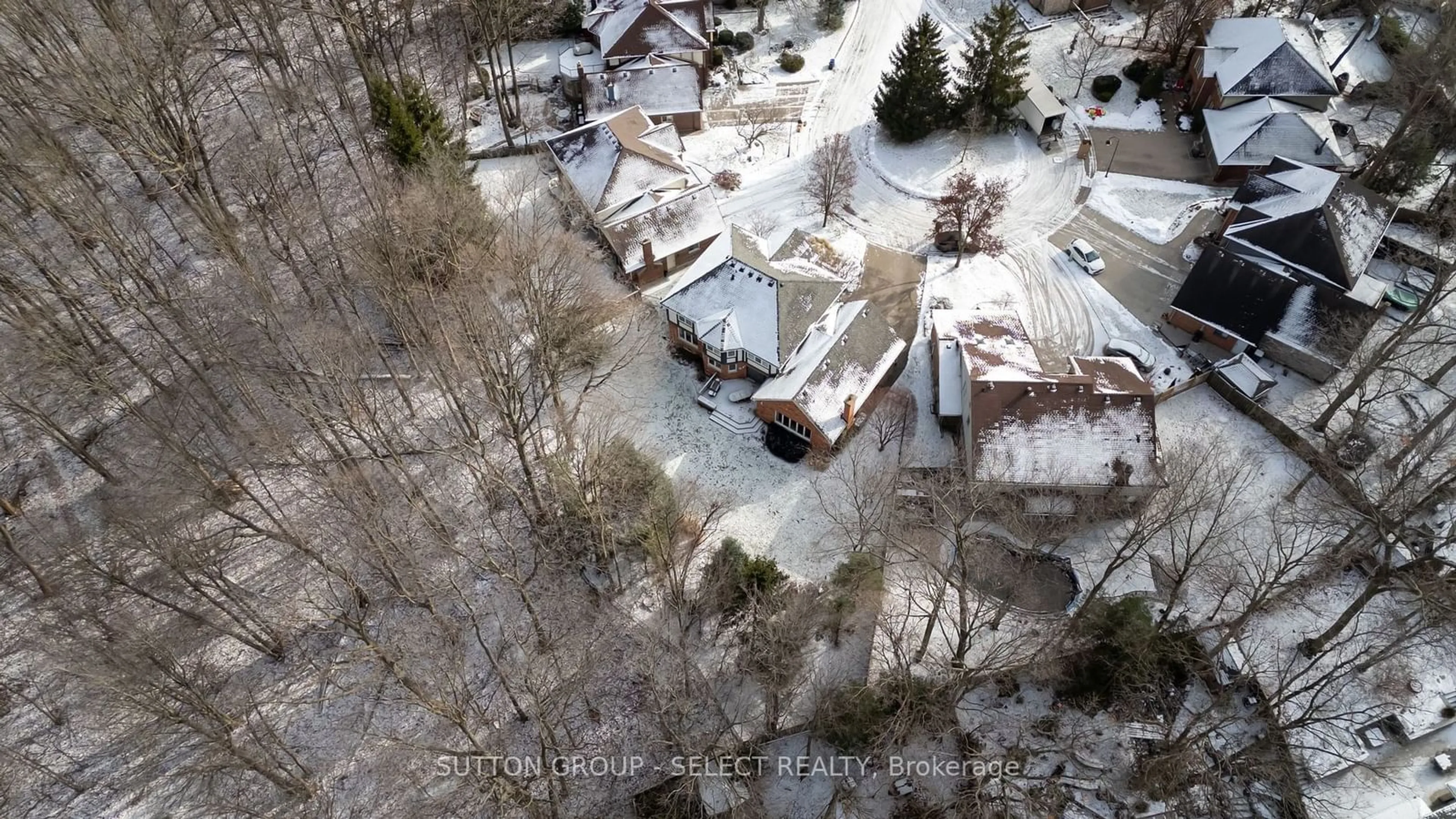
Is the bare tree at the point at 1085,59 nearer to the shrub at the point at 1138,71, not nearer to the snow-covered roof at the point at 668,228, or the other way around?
the shrub at the point at 1138,71

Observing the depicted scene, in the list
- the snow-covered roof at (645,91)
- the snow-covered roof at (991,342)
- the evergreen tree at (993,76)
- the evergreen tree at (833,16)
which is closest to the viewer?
the snow-covered roof at (991,342)

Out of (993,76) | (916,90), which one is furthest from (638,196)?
(993,76)

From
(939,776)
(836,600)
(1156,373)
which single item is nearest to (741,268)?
(836,600)

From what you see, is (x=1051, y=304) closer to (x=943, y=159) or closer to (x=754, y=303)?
(x=943, y=159)

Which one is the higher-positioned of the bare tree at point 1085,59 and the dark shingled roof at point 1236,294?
the bare tree at point 1085,59

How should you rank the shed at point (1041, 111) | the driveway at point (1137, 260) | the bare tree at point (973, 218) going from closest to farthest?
the driveway at point (1137, 260) → the bare tree at point (973, 218) → the shed at point (1041, 111)

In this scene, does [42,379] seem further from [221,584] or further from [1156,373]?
[1156,373]

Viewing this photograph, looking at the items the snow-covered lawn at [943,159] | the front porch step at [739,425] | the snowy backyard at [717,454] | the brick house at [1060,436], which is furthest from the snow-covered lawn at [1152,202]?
the front porch step at [739,425]
